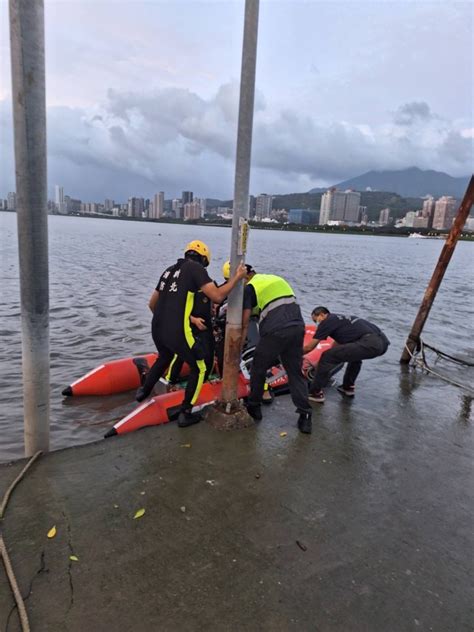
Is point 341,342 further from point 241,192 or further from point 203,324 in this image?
point 241,192

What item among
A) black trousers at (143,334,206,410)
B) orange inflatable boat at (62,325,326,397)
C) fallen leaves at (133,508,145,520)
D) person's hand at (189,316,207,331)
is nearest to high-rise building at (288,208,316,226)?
orange inflatable boat at (62,325,326,397)

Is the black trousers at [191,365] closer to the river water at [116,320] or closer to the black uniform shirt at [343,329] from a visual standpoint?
the river water at [116,320]

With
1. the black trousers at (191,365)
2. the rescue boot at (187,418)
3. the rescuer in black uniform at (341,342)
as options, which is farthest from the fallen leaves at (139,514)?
the rescuer in black uniform at (341,342)

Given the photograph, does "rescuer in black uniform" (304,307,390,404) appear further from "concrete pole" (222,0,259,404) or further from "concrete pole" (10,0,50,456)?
"concrete pole" (10,0,50,456)

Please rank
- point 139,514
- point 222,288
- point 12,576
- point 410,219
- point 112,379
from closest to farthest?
point 12,576 → point 139,514 → point 222,288 → point 112,379 → point 410,219

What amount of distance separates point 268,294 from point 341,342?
1598 mm

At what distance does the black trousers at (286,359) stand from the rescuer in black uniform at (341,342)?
2.76 feet

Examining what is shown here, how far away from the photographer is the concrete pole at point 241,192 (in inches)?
170

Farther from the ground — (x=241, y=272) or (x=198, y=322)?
(x=241, y=272)

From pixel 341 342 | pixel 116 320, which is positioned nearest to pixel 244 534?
pixel 341 342

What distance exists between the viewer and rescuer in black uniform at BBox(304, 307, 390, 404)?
19.6 ft

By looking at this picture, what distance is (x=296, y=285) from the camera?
24062 mm

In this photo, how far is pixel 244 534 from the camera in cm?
320

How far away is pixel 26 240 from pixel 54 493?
2.04 metres
